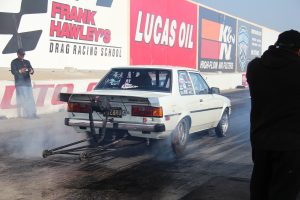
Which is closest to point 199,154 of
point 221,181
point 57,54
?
point 221,181

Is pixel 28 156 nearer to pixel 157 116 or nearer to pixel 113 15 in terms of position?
pixel 157 116

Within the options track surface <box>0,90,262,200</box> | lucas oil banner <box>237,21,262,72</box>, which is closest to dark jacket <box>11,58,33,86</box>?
track surface <box>0,90,262,200</box>

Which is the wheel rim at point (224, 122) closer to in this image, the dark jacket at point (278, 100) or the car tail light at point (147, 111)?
the car tail light at point (147, 111)

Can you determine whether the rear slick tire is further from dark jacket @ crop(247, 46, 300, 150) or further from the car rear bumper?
dark jacket @ crop(247, 46, 300, 150)

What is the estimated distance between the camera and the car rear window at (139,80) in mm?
7680

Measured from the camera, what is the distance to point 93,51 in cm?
1884

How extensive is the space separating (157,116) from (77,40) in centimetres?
1175

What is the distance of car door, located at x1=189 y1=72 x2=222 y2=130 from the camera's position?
8.08 m

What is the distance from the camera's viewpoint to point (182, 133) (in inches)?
300

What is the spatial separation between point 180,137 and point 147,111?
1.01 metres

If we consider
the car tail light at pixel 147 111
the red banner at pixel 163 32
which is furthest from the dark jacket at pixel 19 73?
the red banner at pixel 163 32

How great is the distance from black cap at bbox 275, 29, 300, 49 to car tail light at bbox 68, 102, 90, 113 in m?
4.45

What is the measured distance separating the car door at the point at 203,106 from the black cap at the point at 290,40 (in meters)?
4.81

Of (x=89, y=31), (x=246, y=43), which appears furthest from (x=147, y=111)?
(x=246, y=43)
